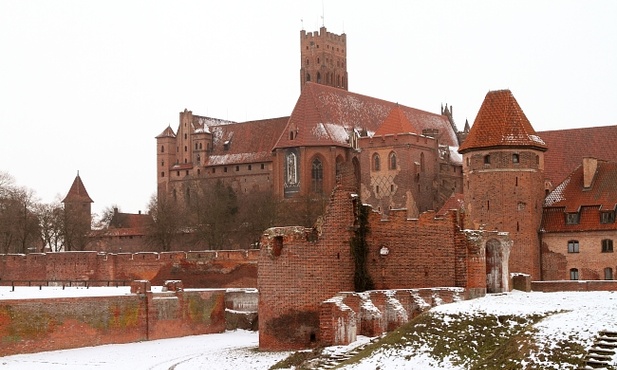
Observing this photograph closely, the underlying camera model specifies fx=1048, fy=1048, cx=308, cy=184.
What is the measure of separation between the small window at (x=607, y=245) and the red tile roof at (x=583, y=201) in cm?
62

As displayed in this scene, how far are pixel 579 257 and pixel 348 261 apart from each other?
72.6 feet

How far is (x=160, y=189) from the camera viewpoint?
114 metres

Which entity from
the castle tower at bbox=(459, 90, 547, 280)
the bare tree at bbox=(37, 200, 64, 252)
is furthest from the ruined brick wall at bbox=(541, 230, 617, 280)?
the bare tree at bbox=(37, 200, 64, 252)

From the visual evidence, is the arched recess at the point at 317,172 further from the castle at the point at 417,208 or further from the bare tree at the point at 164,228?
the bare tree at the point at 164,228

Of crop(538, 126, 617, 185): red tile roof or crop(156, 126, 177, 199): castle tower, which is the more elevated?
crop(156, 126, 177, 199): castle tower

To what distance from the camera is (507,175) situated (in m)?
49.0

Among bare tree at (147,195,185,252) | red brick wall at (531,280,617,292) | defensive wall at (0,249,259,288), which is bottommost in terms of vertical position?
red brick wall at (531,280,617,292)

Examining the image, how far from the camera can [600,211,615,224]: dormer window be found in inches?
1951

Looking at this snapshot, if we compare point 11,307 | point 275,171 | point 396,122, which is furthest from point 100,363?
point 275,171

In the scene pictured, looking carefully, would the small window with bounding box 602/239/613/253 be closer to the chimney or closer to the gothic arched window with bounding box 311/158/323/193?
the chimney

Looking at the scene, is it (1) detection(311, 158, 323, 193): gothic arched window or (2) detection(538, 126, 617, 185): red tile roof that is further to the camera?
(1) detection(311, 158, 323, 193): gothic arched window

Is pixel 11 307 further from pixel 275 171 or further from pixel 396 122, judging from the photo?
pixel 275 171

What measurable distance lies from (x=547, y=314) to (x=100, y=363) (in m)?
15.1

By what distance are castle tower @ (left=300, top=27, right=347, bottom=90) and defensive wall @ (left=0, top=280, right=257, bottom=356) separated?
247ft
